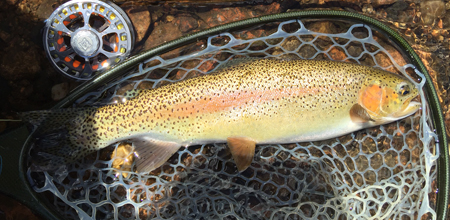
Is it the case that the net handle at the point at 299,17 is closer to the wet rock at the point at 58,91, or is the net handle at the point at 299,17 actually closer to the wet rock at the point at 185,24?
the wet rock at the point at 58,91

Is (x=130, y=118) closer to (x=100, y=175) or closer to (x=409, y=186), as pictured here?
(x=100, y=175)

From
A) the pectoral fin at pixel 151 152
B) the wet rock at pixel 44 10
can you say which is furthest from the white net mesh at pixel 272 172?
the wet rock at pixel 44 10

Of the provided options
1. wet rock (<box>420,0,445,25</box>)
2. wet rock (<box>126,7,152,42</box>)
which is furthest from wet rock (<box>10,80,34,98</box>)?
wet rock (<box>420,0,445,25</box>)

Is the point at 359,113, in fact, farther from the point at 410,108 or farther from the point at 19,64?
the point at 19,64

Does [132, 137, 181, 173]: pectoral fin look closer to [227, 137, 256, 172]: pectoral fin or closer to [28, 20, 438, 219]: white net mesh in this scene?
[28, 20, 438, 219]: white net mesh

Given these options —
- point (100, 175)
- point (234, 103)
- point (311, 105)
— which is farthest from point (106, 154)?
point (311, 105)
